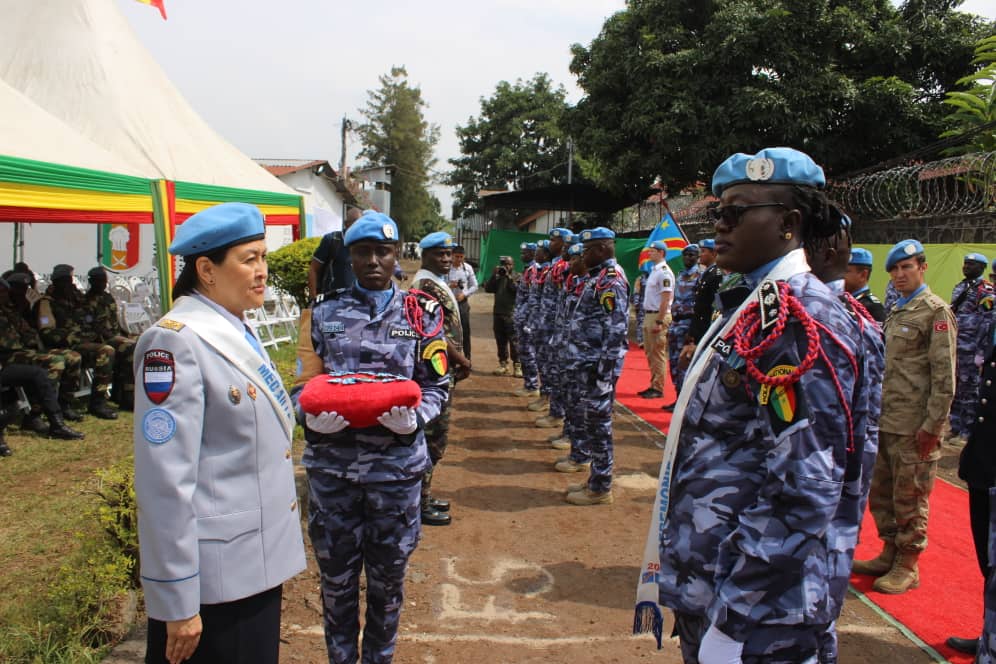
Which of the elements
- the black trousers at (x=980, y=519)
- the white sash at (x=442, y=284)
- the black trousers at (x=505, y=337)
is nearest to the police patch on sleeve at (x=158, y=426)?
the white sash at (x=442, y=284)

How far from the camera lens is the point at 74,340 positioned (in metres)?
7.25

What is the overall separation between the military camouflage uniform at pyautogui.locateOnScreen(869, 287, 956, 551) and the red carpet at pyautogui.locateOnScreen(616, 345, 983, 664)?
32 centimetres

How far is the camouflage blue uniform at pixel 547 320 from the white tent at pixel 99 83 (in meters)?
4.17

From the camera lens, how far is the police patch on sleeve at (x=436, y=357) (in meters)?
2.88

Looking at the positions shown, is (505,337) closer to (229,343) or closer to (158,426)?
(229,343)

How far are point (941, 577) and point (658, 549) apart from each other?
332cm

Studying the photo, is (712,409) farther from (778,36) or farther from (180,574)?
(778,36)

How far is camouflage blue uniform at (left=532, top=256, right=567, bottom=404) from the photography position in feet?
26.2

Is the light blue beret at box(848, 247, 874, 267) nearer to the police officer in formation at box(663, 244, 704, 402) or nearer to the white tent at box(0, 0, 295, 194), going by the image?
the police officer in formation at box(663, 244, 704, 402)

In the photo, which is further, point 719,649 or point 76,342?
point 76,342

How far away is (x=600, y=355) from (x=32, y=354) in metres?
5.62

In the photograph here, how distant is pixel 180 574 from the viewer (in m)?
1.65

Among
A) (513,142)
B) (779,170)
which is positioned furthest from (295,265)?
(513,142)

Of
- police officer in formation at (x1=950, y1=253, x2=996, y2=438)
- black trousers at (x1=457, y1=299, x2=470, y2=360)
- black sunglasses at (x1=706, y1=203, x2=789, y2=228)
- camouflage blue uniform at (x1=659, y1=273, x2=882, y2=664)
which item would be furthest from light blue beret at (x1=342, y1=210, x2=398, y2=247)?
police officer in formation at (x1=950, y1=253, x2=996, y2=438)
